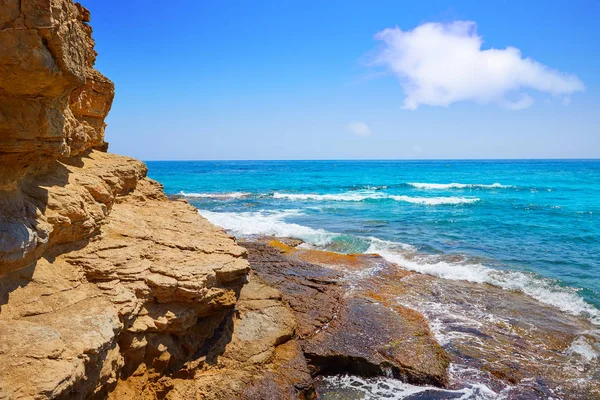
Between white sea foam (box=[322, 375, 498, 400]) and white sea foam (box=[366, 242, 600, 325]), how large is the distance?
5462 mm

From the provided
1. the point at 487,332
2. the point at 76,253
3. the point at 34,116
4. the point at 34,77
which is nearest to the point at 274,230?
the point at 487,332

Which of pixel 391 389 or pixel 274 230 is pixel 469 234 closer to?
pixel 274 230

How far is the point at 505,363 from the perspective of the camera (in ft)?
26.4

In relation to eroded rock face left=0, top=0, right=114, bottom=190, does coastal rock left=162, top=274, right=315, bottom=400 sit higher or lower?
lower

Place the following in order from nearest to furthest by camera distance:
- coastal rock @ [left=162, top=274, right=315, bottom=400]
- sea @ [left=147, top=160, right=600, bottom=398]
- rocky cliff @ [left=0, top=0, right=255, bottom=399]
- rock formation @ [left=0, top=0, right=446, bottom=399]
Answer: rocky cliff @ [left=0, top=0, right=255, bottom=399] → rock formation @ [left=0, top=0, right=446, bottom=399] → coastal rock @ [left=162, top=274, right=315, bottom=400] → sea @ [left=147, top=160, right=600, bottom=398]

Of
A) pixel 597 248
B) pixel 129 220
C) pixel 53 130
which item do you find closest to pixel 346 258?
pixel 129 220

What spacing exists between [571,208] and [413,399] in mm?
30838

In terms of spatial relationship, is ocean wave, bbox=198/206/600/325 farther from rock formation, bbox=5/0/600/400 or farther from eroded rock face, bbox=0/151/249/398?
eroded rock face, bbox=0/151/249/398

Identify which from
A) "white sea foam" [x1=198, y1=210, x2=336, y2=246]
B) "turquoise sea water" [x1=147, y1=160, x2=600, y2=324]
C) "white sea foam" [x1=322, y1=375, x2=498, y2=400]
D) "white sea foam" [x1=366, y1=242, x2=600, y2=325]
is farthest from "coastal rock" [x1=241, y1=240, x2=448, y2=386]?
"white sea foam" [x1=198, y1=210, x2=336, y2=246]

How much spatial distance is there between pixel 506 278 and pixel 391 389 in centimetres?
822

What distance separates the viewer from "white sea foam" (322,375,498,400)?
7.08 meters

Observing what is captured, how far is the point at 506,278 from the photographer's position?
1334 centimetres

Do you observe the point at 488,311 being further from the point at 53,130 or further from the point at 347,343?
the point at 53,130

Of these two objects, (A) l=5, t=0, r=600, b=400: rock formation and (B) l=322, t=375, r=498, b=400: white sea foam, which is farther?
(B) l=322, t=375, r=498, b=400: white sea foam
